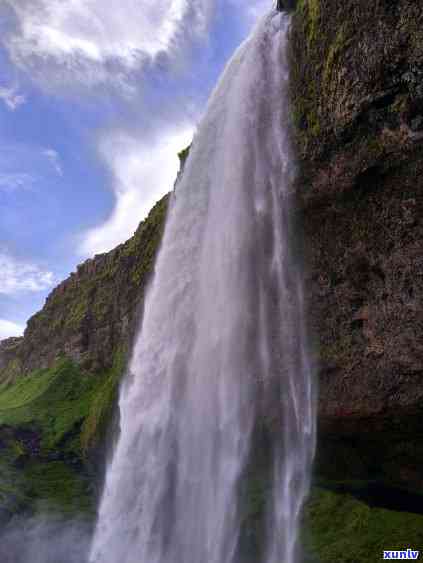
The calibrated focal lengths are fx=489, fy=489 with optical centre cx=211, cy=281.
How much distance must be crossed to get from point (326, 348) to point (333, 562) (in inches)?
155

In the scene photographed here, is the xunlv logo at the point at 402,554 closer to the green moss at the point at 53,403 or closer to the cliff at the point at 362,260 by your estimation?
the cliff at the point at 362,260

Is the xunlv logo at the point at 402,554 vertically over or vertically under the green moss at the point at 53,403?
under

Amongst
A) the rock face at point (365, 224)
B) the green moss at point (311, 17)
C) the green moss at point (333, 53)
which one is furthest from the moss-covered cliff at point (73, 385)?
the green moss at point (333, 53)

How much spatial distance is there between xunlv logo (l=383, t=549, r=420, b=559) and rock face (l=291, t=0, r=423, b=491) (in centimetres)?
128

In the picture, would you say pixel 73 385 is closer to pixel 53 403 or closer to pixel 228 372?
pixel 53 403

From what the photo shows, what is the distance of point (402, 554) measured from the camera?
8.16 m

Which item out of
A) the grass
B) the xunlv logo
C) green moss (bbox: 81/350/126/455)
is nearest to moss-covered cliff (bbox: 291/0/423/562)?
the xunlv logo

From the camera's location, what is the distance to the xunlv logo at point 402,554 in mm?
8011

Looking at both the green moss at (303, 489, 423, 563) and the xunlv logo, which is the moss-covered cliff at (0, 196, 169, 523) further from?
the xunlv logo

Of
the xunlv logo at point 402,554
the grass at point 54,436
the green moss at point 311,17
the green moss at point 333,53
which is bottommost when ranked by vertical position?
the xunlv logo at point 402,554

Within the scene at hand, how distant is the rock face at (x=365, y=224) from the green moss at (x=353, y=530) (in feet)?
1.85

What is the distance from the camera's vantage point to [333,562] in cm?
870

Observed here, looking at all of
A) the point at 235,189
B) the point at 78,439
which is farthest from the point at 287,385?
the point at 78,439

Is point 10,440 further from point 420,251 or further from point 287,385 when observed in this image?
point 420,251
